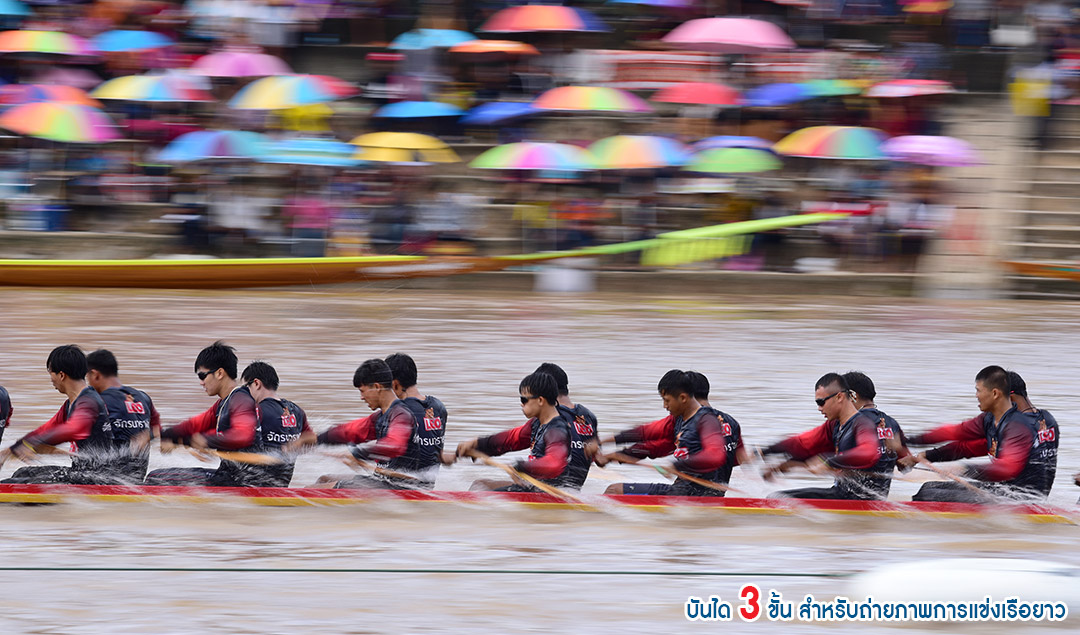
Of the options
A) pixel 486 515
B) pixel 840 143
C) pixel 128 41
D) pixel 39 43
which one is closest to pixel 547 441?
pixel 486 515

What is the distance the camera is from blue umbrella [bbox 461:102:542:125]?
14828 millimetres

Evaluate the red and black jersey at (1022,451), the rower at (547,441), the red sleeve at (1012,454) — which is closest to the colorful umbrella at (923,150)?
the red and black jersey at (1022,451)

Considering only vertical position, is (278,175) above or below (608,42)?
below

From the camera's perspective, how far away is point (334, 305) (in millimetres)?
14008

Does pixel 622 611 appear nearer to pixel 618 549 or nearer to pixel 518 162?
pixel 618 549

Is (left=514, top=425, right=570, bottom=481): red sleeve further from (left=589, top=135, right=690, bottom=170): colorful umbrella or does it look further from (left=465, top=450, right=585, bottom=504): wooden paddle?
(left=589, top=135, right=690, bottom=170): colorful umbrella

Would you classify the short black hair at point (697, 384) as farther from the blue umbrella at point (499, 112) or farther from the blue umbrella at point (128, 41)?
the blue umbrella at point (128, 41)

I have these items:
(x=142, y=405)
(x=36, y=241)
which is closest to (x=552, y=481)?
(x=142, y=405)

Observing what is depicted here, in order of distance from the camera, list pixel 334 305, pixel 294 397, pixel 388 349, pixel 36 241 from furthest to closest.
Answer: pixel 36 241
pixel 334 305
pixel 388 349
pixel 294 397

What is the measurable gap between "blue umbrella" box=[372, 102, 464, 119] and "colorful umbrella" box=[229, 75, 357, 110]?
60cm

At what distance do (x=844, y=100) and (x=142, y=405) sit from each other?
924 centimetres

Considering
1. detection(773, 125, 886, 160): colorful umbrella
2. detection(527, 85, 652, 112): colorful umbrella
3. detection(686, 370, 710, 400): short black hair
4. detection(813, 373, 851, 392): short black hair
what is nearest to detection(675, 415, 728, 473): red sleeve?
detection(686, 370, 710, 400): short black hair

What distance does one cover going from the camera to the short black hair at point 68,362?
7.05 metres

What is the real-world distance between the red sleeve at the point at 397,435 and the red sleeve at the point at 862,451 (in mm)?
2005
